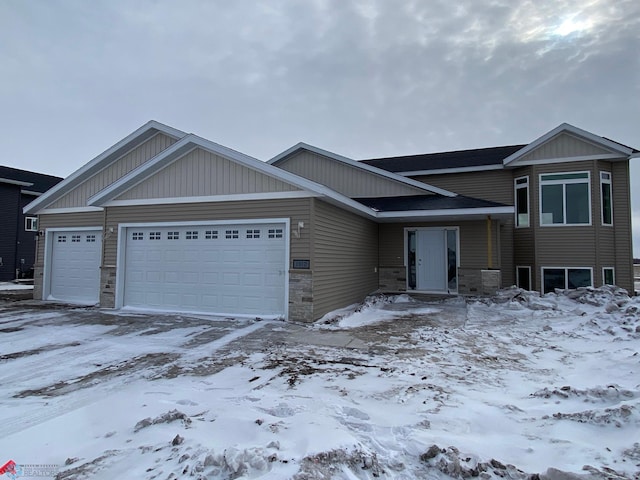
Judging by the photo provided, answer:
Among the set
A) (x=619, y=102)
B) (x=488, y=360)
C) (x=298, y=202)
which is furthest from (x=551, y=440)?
(x=619, y=102)

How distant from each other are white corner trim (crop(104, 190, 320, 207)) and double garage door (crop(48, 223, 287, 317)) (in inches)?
25.7

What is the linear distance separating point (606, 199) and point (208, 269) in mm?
13143

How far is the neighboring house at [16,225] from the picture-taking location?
1939cm

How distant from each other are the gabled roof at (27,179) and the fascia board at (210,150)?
14098 mm

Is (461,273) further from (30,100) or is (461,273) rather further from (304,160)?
(30,100)

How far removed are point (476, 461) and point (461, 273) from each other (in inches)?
413

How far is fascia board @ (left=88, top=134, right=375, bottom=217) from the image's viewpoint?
8.14 metres

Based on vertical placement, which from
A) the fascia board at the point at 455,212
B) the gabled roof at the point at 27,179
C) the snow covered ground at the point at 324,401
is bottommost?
the snow covered ground at the point at 324,401

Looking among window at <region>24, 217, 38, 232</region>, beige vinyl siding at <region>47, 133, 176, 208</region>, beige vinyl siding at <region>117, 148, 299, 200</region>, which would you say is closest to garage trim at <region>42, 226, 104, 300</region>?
beige vinyl siding at <region>47, 133, 176, 208</region>

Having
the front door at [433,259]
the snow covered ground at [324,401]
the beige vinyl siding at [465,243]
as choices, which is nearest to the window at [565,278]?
the beige vinyl siding at [465,243]

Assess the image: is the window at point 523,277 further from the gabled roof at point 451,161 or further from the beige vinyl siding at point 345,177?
the beige vinyl siding at point 345,177

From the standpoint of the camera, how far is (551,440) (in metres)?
2.88

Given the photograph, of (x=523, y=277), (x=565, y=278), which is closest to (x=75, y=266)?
(x=523, y=277)

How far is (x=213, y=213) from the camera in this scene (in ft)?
29.9
